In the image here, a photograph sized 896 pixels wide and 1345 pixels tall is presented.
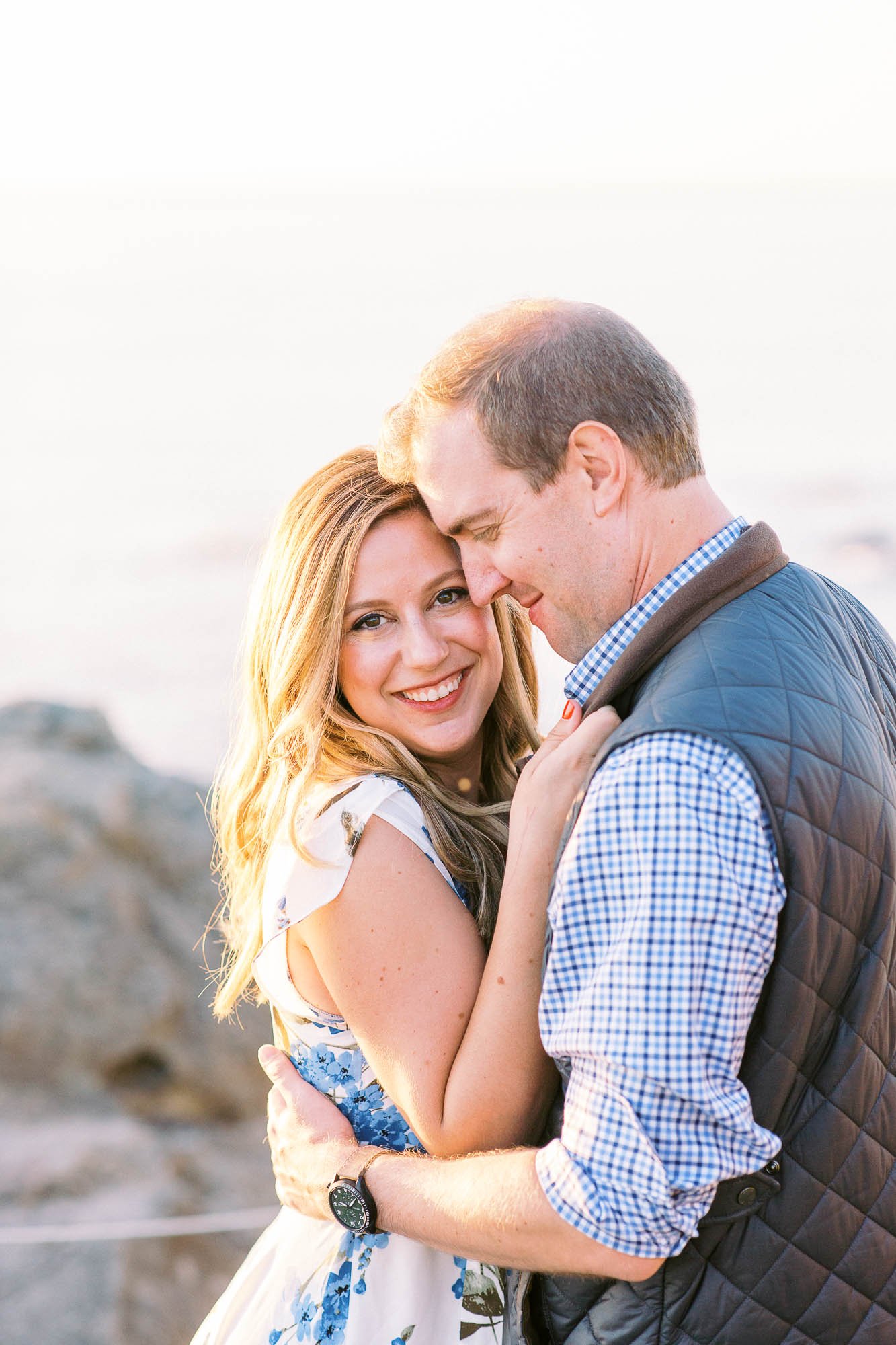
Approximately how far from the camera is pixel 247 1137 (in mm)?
4520

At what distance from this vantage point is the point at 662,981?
4.09ft

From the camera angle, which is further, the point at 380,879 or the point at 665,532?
the point at 380,879

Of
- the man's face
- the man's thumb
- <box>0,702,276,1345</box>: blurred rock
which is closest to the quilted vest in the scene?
the man's face

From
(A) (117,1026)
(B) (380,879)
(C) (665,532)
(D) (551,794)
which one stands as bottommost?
(A) (117,1026)

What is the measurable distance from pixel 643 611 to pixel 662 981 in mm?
→ 551

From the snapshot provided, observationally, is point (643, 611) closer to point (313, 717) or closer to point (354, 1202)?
point (313, 717)

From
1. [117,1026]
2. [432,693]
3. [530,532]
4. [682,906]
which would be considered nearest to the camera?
[682,906]

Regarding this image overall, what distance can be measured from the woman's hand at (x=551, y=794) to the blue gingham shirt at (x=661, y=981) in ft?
0.76

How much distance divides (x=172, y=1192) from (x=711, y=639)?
11.8 ft

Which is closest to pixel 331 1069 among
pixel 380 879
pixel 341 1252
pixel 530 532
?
pixel 341 1252

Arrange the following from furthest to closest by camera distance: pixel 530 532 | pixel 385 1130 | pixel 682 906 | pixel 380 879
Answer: pixel 385 1130
pixel 380 879
pixel 530 532
pixel 682 906

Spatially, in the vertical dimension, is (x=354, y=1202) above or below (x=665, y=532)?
below

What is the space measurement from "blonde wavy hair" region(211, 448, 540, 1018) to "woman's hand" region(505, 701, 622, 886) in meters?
0.33

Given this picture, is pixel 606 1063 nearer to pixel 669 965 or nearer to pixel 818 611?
pixel 669 965
